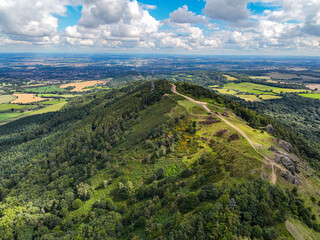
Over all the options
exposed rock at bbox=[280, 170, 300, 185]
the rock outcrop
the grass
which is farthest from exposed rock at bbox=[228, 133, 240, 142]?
the grass

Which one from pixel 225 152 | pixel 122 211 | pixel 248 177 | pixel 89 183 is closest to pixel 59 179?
pixel 89 183

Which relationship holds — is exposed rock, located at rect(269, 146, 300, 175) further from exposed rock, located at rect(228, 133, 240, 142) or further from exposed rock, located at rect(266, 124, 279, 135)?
exposed rock, located at rect(266, 124, 279, 135)

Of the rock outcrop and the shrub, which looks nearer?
the rock outcrop

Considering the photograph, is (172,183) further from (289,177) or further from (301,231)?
(301,231)

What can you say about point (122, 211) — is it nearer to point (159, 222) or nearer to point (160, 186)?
point (160, 186)

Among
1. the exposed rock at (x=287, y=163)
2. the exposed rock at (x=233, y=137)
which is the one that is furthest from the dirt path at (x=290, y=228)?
the exposed rock at (x=233, y=137)

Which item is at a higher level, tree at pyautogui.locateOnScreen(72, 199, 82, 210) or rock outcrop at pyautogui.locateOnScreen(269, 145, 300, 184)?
rock outcrop at pyautogui.locateOnScreen(269, 145, 300, 184)

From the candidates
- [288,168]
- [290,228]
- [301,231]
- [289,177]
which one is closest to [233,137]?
[288,168]

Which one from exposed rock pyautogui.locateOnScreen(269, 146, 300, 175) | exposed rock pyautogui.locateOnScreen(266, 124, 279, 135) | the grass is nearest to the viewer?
the grass
